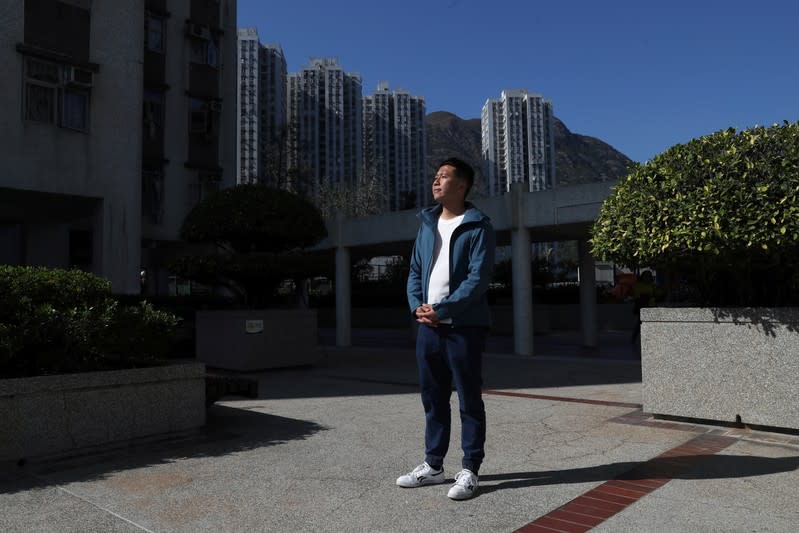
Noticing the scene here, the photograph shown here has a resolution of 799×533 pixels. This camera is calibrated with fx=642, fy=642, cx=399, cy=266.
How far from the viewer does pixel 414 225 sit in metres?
15.9

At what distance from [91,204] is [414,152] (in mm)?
72536

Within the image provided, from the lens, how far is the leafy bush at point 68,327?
4891mm

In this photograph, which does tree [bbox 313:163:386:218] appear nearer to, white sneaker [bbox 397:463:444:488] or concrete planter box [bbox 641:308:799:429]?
concrete planter box [bbox 641:308:799:429]

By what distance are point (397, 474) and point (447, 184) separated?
1944mm

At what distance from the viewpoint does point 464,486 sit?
3.70m

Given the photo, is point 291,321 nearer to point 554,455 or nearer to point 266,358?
point 266,358

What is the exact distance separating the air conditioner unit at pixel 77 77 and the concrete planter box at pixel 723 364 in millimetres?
14441

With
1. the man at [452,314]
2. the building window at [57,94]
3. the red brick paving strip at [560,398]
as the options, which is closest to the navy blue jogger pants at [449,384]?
the man at [452,314]

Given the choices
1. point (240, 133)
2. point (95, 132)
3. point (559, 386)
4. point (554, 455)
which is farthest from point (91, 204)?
point (240, 133)

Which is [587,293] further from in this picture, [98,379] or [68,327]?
[68,327]

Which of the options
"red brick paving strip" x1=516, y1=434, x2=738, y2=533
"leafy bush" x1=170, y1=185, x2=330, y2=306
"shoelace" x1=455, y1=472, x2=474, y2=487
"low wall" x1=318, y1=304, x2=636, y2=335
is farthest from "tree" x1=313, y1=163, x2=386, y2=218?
"shoelace" x1=455, y1=472, x2=474, y2=487

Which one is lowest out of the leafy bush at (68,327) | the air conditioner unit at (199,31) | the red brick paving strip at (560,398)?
the red brick paving strip at (560,398)

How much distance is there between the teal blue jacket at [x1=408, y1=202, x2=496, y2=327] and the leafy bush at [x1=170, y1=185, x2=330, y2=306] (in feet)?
26.5

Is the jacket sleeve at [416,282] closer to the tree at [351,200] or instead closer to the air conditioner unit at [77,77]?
the air conditioner unit at [77,77]
